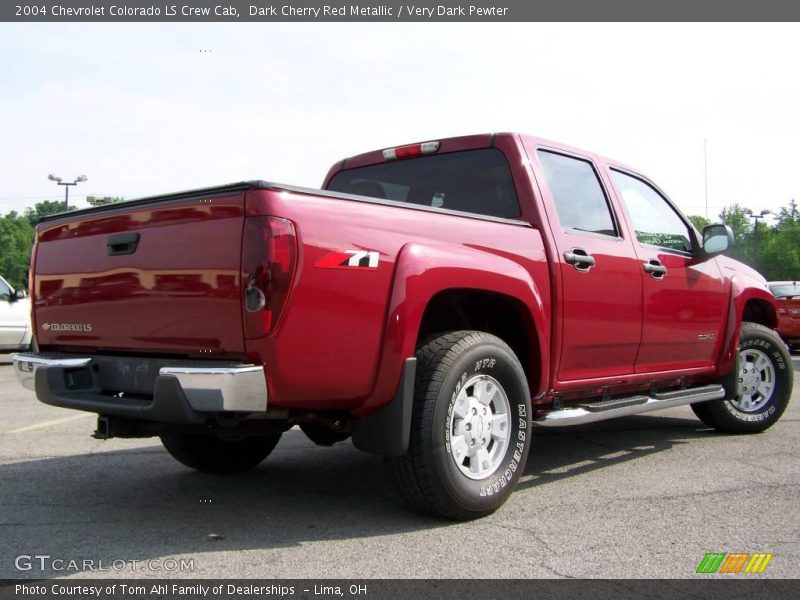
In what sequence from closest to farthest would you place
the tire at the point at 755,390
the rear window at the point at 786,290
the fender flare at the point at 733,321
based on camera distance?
the fender flare at the point at 733,321, the tire at the point at 755,390, the rear window at the point at 786,290

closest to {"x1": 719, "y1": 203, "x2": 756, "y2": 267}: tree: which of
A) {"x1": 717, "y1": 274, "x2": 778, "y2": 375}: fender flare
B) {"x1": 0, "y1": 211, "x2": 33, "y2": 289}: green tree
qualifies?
{"x1": 0, "y1": 211, "x2": 33, "y2": 289}: green tree

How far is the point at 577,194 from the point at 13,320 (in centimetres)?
1158

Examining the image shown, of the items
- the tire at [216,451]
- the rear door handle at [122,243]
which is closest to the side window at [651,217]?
the tire at [216,451]

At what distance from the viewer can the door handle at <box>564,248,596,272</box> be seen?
4523mm

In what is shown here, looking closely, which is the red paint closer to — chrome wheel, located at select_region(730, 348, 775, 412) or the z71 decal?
the z71 decal

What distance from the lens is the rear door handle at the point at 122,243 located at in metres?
3.54

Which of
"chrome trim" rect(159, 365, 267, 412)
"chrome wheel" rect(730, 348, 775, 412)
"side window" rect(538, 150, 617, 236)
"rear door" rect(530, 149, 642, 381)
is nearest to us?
"chrome trim" rect(159, 365, 267, 412)

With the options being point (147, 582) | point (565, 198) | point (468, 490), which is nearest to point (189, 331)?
point (147, 582)

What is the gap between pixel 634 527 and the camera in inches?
145

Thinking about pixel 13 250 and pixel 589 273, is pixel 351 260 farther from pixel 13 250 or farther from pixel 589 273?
pixel 13 250

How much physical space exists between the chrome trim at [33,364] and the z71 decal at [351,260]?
50.9 inches

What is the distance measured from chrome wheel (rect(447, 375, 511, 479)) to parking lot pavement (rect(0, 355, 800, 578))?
0.93ft

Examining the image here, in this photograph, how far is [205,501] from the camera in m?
4.23

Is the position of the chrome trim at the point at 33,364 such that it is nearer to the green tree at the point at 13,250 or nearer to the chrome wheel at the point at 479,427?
the chrome wheel at the point at 479,427
